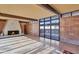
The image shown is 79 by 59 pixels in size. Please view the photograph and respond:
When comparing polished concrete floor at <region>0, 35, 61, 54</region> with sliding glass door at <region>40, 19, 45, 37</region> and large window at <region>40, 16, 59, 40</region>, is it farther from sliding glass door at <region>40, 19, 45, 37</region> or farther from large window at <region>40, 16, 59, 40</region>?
sliding glass door at <region>40, 19, 45, 37</region>

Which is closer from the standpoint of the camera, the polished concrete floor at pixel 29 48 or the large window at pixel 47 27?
the polished concrete floor at pixel 29 48

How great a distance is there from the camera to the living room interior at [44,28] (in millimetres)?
5282

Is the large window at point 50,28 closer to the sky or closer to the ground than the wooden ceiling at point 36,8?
closer to the ground

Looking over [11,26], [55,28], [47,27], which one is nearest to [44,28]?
[47,27]

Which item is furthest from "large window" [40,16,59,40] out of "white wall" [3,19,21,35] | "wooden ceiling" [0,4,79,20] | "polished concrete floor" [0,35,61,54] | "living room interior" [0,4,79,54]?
"white wall" [3,19,21,35]

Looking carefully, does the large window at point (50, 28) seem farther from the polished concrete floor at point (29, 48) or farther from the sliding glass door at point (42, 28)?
the polished concrete floor at point (29, 48)

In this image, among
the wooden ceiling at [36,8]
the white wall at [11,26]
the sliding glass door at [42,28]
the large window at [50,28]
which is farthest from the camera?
the white wall at [11,26]

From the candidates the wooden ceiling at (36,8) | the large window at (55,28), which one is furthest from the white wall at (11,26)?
the wooden ceiling at (36,8)
